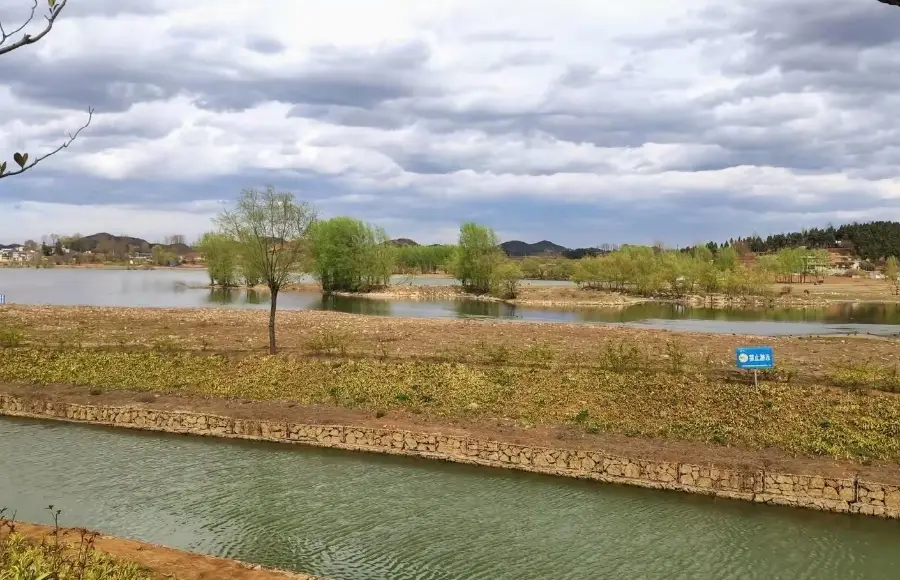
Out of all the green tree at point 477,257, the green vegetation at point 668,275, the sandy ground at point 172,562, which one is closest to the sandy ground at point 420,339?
the sandy ground at point 172,562

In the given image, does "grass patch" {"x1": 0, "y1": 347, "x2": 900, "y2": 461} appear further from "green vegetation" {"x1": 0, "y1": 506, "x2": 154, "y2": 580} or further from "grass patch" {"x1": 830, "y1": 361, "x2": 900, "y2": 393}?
"green vegetation" {"x1": 0, "y1": 506, "x2": 154, "y2": 580}

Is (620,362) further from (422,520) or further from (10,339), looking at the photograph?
(10,339)

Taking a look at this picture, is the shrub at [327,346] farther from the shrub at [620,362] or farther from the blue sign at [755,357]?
the blue sign at [755,357]

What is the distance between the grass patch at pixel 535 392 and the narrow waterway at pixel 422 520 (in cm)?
368

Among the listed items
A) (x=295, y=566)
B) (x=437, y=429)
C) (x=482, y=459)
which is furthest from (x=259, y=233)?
(x=295, y=566)

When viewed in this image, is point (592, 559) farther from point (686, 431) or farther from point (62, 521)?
point (62, 521)

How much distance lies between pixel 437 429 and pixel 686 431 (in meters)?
7.85

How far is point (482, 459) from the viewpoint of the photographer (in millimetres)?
18875

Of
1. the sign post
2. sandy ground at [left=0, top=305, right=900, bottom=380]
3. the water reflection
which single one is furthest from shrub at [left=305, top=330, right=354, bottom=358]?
the water reflection

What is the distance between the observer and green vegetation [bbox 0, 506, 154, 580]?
8.61 metres

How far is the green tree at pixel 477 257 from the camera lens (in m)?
110

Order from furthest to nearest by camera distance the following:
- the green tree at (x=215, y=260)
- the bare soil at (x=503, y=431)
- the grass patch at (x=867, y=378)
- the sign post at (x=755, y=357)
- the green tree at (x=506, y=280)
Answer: the green tree at (x=215, y=260)
the green tree at (x=506, y=280)
the grass patch at (x=867, y=378)
the sign post at (x=755, y=357)
the bare soil at (x=503, y=431)

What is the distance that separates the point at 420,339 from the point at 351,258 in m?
76.0

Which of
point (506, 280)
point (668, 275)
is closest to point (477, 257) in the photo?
point (506, 280)
